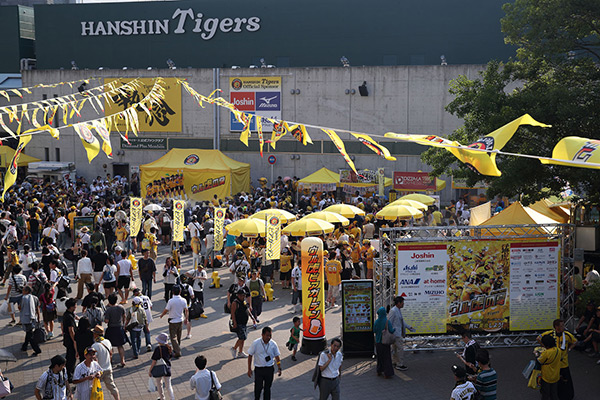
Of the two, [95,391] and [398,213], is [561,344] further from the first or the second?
[398,213]

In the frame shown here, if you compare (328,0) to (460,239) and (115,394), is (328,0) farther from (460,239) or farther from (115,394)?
(115,394)

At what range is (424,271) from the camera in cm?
1265

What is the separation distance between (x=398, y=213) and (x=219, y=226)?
6012 millimetres

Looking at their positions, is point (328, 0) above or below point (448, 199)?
above

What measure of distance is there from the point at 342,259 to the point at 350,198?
13.9 m

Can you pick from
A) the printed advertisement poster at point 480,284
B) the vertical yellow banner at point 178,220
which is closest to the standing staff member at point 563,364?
the printed advertisement poster at point 480,284

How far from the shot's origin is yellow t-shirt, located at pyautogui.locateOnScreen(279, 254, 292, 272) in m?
18.2

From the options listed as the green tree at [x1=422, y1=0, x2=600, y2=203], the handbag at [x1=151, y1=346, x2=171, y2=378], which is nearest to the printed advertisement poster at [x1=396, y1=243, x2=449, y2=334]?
the green tree at [x1=422, y1=0, x2=600, y2=203]

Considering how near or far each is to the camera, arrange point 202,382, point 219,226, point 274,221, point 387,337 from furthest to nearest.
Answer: point 219,226
point 274,221
point 387,337
point 202,382

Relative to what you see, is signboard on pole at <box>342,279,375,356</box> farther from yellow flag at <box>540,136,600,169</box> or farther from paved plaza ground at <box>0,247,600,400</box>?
yellow flag at <box>540,136,600,169</box>

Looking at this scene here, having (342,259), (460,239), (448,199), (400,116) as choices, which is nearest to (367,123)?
(400,116)

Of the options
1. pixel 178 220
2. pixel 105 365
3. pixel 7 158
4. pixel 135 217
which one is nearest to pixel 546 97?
pixel 105 365

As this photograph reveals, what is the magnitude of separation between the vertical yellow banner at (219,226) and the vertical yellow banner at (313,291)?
695 cm

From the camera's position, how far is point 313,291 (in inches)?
510
